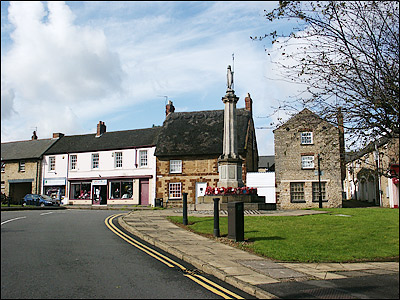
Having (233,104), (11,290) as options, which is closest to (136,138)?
(233,104)

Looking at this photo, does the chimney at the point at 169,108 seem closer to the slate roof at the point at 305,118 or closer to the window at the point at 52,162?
the window at the point at 52,162

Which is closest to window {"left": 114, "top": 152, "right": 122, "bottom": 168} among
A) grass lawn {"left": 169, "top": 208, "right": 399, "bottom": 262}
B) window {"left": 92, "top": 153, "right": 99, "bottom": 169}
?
window {"left": 92, "top": 153, "right": 99, "bottom": 169}

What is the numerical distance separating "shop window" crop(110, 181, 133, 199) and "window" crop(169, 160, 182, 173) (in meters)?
5.16

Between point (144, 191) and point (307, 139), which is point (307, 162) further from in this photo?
point (144, 191)

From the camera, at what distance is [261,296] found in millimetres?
6164

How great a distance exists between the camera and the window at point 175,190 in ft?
117

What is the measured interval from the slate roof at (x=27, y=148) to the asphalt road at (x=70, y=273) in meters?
27.8

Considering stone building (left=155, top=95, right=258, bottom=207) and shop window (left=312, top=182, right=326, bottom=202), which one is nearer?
shop window (left=312, top=182, right=326, bottom=202)

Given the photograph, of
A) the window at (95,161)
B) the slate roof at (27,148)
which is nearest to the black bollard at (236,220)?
the slate roof at (27,148)

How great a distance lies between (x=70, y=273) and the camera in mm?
4711

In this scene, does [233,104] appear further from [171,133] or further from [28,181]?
[28,181]

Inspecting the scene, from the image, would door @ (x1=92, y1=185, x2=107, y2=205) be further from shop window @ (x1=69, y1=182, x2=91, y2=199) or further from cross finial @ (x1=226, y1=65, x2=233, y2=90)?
cross finial @ (x1=226, y1=65, x2=233, y2=90)

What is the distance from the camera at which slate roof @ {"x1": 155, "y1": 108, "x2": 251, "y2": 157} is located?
3556 centimetres

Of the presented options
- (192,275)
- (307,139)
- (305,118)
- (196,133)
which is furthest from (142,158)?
(192,275)
